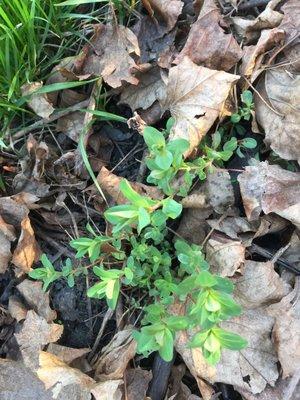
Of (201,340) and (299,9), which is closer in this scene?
(201,340)

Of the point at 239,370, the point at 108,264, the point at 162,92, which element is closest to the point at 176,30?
the point at 162,92

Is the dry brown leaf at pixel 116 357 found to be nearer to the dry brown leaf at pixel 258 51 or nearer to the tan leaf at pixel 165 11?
the dry brown leaf at pixel 258 51

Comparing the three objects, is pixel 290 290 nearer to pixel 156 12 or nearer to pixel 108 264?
pixel 108 264

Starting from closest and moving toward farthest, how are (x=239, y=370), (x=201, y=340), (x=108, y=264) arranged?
(x=201, y=340) → (x=239, y=370) → (x=108, y=264)

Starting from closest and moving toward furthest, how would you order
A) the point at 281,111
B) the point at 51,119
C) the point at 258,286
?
1. the point at 258,286
2. the point at 281,111
3. the point at 51,119

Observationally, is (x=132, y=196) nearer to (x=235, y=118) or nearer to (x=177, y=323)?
(x=177, y=323)

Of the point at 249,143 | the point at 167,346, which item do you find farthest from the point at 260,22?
the point at 167,346

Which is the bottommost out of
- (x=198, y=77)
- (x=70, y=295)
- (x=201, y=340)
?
(x=70, y=295)
